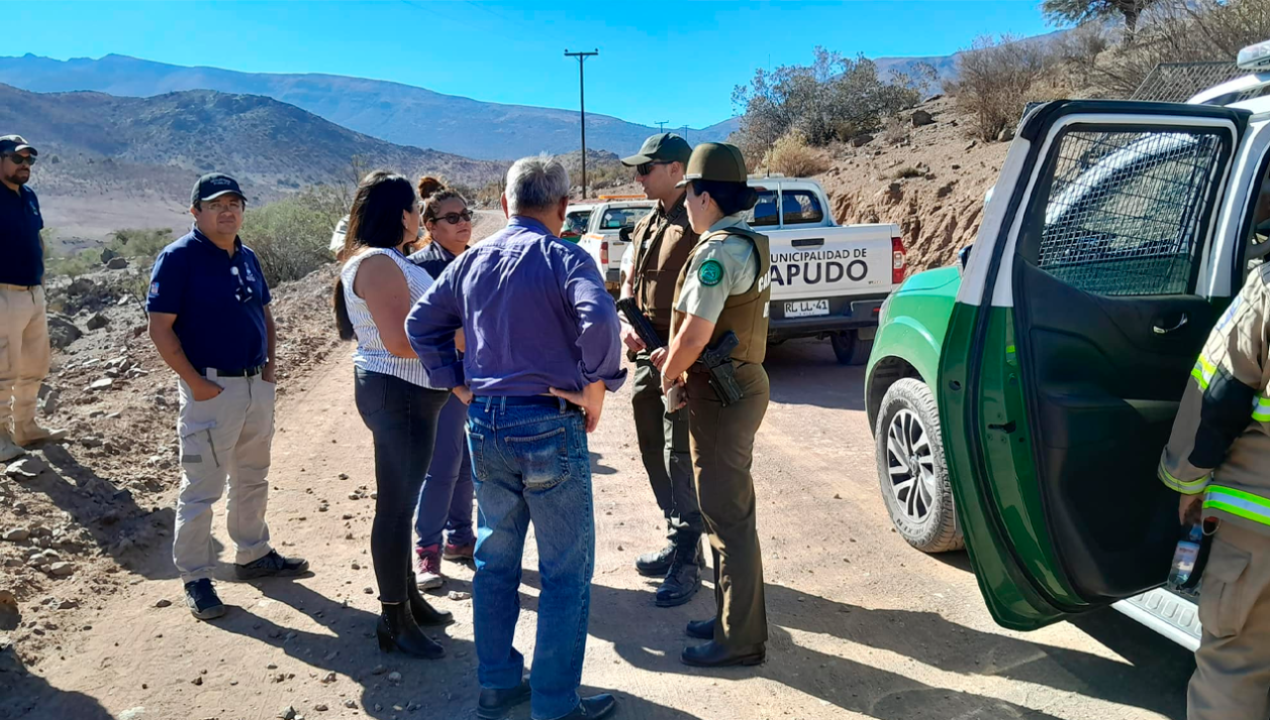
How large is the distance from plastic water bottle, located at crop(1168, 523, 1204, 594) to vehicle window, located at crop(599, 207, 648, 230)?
30.3 feet

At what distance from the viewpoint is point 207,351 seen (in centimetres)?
371

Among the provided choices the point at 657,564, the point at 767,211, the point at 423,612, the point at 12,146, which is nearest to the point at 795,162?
the point at 767,211

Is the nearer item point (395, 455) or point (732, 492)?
point (732, 492)

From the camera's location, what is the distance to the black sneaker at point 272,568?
13.2 ft

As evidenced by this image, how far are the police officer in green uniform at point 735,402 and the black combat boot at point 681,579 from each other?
0.55m

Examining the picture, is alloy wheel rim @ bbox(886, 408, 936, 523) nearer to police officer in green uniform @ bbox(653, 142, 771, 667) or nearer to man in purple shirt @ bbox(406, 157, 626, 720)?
police officer in green uniform @ bbox(653, 142, 771, 667)

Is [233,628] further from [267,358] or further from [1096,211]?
[1096,211]

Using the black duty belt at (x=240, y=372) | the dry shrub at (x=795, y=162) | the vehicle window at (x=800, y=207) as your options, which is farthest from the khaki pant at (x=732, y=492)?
the dry shrub at (x=795, y=162)

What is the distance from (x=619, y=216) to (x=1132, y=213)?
29.2 ft

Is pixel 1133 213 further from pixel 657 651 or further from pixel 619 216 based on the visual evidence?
pixel 619 216

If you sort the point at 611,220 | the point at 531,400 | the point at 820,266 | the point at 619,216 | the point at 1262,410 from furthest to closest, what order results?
the point at 619,216 → the point at 611,220 → the point at 820,266 → the point at 531,400 → the point at 1262,410

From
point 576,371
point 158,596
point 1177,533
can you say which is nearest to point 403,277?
point 576,371

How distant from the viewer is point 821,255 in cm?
761

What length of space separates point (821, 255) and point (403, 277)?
17.1 ft
